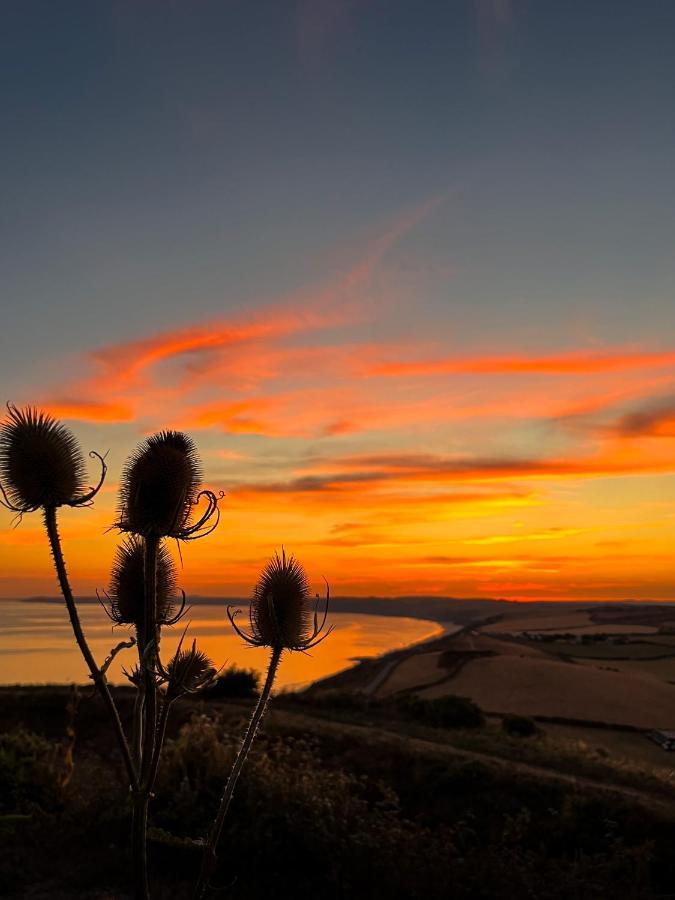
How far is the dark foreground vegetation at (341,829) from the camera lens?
36.0 feet

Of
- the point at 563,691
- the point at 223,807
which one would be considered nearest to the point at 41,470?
the point at 223,807

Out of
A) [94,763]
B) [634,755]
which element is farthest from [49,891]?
[634,755]

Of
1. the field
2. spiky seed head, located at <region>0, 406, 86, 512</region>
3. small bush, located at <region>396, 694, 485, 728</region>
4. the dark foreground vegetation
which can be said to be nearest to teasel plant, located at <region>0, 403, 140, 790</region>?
spiky seed head, located at <region>0, 406, 86, 512</region>

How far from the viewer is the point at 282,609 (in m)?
6.05

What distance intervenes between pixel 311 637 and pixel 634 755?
2594cm

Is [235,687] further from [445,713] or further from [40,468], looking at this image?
[40,468]

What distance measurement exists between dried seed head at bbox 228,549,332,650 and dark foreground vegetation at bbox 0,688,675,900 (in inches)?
134

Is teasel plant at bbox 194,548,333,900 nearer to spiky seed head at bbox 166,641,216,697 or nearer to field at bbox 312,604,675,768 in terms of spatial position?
spiky seed head at bbox 166,641,216,697

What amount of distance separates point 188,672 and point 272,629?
2.36 feet

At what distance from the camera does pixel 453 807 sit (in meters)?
15.5

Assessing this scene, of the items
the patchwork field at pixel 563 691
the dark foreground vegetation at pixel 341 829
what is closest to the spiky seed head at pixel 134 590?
the dark foreground vegetation at pixel 341 829

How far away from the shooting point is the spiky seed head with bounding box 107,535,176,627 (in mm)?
6078

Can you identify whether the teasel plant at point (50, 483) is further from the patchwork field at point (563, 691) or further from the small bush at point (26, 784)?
the patchwork field at point (563, 691)

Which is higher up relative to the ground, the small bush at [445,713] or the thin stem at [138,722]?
the thin stem at [138,722]
